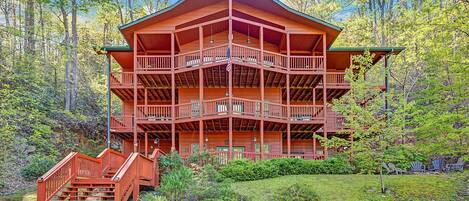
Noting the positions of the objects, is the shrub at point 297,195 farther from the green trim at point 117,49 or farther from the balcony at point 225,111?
the green trim at point 117,49

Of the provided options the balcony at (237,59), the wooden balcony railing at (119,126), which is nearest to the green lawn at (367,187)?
the balcony at (237,59)

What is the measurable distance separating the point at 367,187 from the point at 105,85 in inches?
1013

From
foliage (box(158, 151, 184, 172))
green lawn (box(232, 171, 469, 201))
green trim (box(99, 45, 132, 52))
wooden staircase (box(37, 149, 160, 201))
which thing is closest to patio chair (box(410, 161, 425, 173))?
green lawn (box(232, 171, 469, 201))

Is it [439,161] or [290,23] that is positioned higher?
[290,23]

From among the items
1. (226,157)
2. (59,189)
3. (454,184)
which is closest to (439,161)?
(454,184)

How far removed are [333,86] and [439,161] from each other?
25.0ft

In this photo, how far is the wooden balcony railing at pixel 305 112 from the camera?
23.9 metres

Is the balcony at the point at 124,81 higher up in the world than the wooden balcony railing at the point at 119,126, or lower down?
higher up

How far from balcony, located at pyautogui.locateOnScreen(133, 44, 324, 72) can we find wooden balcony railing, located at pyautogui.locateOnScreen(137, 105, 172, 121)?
8.62ft

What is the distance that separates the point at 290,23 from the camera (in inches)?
977

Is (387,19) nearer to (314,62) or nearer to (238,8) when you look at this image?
(314,62)

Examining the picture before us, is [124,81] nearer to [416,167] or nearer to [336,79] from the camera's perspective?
[336,79]

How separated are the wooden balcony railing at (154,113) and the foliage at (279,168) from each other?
21.9 ft

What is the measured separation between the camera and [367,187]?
16.2 metres
